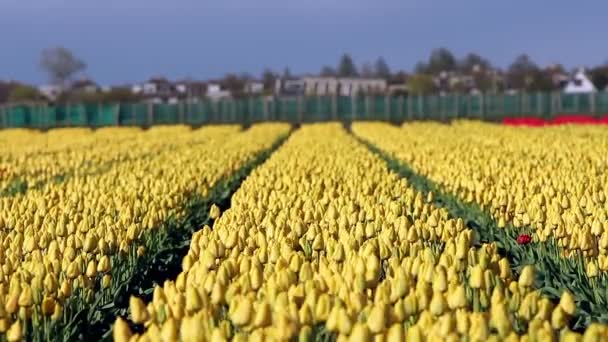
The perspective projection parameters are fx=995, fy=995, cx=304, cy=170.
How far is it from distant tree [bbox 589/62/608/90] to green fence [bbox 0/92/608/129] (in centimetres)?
5640

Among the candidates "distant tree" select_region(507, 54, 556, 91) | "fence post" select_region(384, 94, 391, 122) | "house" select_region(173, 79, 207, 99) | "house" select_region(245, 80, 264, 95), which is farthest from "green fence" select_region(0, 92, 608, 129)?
"house" select_region(173, 79, 207, 99)

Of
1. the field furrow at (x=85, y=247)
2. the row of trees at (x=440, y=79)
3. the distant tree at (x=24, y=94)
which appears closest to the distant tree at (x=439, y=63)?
the row of trees at (x=440, y=79)

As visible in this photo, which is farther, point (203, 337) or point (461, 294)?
point (461, 294)

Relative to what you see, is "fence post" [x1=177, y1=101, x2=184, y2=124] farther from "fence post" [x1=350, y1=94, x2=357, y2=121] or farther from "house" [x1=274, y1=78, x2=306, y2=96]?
"house" [x1=274, y1=78, x2=306, y2=96]

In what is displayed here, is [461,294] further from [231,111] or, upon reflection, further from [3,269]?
[231,111]

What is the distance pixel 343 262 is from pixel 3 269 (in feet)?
5.95

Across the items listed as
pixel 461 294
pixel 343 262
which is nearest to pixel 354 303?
pixel 461 294

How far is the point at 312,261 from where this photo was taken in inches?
206

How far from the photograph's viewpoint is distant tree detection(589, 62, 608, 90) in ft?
373

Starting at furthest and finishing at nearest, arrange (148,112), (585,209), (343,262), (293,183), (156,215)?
(148,112) → (293,183) → (156,215) → (585,209) → (343,262)

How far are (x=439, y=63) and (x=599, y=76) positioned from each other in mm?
62950

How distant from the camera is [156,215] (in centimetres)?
756

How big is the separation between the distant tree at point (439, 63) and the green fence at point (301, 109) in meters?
110

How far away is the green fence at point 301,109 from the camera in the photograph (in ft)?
194
